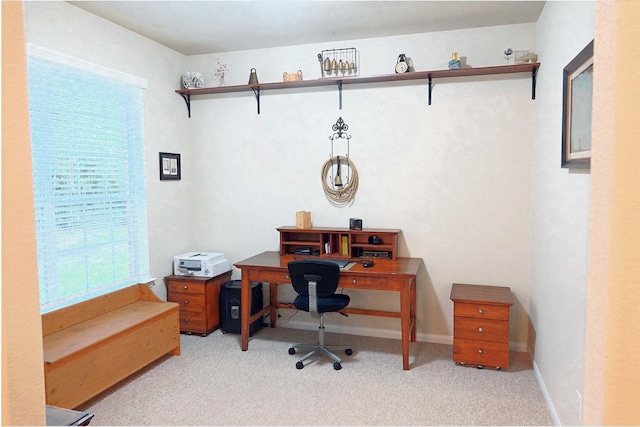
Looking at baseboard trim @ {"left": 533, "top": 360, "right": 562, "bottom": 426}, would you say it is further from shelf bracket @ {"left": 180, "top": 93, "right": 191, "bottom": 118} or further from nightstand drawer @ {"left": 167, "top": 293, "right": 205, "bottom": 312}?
→ shelf bracket @ {"left": 180, "top": 93, "right": 191, "bottom": 118}

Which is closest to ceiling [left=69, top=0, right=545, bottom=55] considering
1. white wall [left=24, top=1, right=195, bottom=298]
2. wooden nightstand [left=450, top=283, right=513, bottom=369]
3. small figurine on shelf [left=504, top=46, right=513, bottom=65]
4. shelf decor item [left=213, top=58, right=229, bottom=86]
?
white wall [left=24, top=1, right=195, bottom=298]

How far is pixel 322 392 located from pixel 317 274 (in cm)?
81

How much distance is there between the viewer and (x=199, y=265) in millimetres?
4012

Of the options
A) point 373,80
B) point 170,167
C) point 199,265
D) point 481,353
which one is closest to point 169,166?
point 170,167

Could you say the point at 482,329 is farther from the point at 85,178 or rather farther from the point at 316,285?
the point at 85,178

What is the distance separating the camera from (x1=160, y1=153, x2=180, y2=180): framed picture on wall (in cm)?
400

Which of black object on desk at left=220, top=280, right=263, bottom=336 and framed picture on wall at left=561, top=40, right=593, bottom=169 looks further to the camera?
black object on desk at left=220, top=280, right=263, bottom=336

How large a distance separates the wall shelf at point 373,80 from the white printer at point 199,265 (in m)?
1.48

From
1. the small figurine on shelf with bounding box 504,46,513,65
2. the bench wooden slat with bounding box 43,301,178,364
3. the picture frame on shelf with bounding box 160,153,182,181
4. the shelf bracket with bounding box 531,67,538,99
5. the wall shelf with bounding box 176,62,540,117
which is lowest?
the bench wooden slat with bounding box 43,301,178,364

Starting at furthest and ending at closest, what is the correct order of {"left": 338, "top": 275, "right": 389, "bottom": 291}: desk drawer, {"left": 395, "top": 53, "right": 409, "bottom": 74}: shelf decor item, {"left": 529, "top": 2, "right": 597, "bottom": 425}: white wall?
{"left": 395, "top": 53, "right": 409, "bottom": 74}: shelf decor item, {"left": 338, "top": 275, "right": 389, "bottom": 291}: desk drawer, {"left": 529, "top": 2, "right": 597, "bottom": 425}: white wall

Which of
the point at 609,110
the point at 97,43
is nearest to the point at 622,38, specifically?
the point at 609,110

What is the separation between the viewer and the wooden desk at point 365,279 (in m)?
3.23

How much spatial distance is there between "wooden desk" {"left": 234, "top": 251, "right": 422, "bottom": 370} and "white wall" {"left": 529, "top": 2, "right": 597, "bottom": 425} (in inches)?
35.8

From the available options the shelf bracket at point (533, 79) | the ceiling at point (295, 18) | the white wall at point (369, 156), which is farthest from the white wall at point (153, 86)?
the shelf bracket at point (533, 79)
